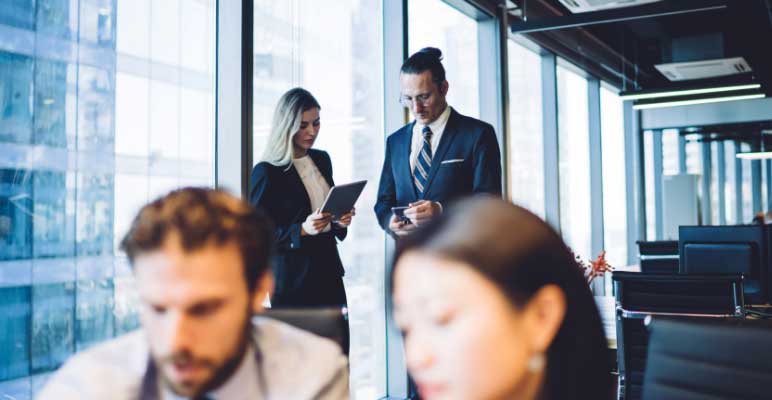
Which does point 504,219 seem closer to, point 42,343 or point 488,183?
point 488,183

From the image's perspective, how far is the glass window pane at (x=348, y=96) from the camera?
11.0ft

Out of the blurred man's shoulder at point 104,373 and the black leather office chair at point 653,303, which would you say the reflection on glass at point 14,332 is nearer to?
the blurred man's shoulder at point 104,373

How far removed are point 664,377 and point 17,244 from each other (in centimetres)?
194

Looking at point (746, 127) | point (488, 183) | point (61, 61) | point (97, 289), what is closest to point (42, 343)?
point (97, 289)

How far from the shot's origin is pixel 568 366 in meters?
0.49

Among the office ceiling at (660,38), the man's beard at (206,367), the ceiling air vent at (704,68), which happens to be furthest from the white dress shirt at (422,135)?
the ceiling air vent at (704,68)

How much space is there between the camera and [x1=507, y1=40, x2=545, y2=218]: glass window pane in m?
6.28

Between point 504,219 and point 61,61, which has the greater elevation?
point 61,61

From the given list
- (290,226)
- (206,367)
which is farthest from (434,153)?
(206,367)

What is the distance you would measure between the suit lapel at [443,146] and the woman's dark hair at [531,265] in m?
1.93

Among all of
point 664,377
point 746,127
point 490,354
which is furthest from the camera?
point 746,127

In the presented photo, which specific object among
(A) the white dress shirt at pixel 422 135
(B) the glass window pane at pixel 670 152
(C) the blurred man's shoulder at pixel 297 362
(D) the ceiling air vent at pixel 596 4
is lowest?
(C) the blurred man's shoulder at pixel 297 362

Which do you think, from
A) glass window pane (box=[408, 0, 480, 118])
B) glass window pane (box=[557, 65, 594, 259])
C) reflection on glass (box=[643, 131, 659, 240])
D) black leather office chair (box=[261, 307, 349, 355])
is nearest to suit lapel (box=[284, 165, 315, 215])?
black leather office chair (box=[261, 307, 349, 355])

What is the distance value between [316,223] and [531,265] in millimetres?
1808
